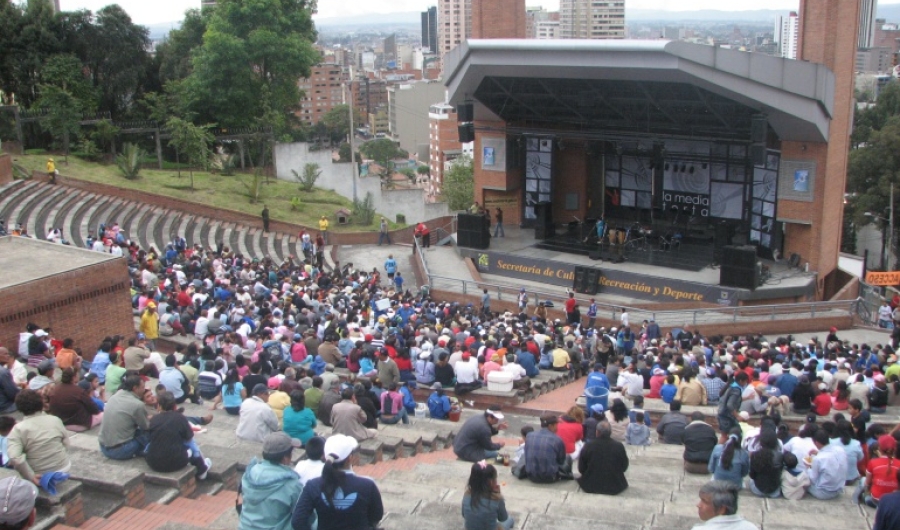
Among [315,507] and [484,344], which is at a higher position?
[315,507]

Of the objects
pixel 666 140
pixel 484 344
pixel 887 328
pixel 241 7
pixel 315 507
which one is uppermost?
pixel 241 7

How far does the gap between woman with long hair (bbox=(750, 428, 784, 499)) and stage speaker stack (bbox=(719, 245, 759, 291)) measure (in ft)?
53.3

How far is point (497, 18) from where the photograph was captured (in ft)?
108

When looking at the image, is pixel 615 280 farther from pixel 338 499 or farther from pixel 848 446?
pixel 338 499

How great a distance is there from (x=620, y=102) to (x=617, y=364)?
15.1 meters

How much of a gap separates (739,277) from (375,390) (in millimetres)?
16066

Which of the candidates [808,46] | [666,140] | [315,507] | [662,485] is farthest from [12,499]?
→ [666,140]

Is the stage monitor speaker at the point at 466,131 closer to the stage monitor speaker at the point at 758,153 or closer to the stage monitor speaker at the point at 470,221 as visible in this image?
the stage monitor speaker at the point at 470,221

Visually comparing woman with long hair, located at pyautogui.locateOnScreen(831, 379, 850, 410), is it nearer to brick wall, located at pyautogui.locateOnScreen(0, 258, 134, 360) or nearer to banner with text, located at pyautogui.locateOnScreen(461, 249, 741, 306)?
banner with text, located at pyautogui.locateOnScreen(461, 249, 741, 306)

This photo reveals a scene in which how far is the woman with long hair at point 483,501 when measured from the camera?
23.2ft

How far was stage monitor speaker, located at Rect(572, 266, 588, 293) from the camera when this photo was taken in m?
27.2

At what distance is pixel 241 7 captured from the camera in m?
38.5

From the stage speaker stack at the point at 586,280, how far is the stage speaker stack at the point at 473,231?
4.26 metres

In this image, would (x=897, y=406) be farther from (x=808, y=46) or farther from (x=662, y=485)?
(x=808, y=46)
